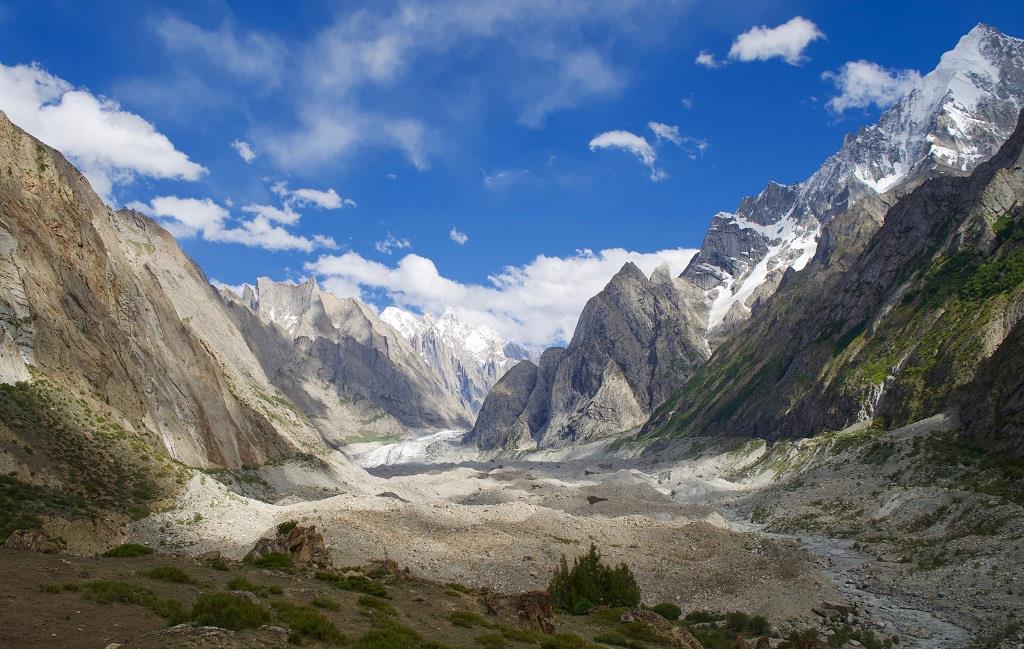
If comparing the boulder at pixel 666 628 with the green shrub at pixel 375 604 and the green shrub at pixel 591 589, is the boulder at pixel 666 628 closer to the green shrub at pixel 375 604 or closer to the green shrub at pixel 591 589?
the green shrub at pixel 591 589

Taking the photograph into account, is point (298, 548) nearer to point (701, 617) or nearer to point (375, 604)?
point (375, 604)

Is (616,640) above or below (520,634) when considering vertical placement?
below

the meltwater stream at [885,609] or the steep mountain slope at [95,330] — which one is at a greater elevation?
the steep mountain slope at [95,330]

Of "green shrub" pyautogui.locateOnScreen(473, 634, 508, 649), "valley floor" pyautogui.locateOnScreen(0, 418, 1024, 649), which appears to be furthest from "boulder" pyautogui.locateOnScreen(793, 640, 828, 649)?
"green shrub" pyautogui.locateOnScreen(473, 634, 508, 649)

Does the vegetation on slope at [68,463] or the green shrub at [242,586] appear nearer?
the green shrub at [242,586]

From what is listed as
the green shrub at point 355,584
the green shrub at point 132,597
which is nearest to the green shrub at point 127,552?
the green shrub at point 355,584

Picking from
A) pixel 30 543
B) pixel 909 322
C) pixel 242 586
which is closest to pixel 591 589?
pixel 242 586

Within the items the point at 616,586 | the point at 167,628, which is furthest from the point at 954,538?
the point at 167,628
